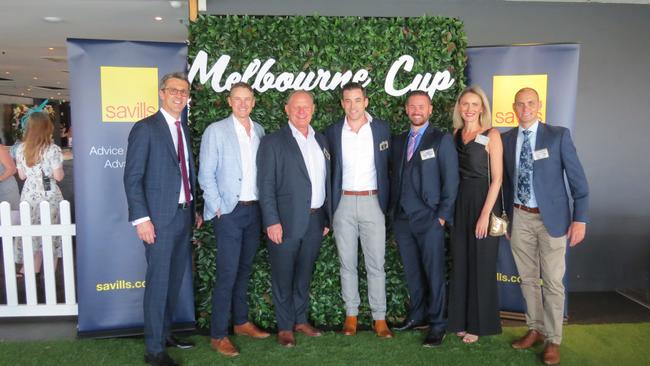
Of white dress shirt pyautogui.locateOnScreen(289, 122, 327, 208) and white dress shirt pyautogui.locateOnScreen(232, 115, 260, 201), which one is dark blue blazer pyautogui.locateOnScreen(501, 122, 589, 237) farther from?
white dress shirt pyautogui.locateOnScreen(232, 115, 260, 201)

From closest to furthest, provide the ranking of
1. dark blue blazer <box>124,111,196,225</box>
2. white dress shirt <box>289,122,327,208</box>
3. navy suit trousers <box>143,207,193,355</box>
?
dark blue blazer <box>124,111,196,225</box> → navy suit trousers <box>143,207,193,355</box> → white dress shirt <box>289,122,327,208</box>

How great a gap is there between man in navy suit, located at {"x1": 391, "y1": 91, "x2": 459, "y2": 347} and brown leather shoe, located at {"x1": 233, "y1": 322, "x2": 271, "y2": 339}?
3.88ft

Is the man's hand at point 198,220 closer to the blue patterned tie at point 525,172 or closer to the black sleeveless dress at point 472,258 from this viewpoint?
the black sleeveless dress at point 472,258

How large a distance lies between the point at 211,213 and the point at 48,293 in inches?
74.1

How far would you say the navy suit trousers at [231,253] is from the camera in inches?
125

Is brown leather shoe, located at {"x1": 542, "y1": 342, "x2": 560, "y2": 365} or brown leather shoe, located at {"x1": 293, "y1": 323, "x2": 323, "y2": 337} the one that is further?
brown leather shoe, located at {"x1": 293, "y1": 323, "x2": 323, "y2": 337}

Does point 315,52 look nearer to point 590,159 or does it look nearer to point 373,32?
point 373,32

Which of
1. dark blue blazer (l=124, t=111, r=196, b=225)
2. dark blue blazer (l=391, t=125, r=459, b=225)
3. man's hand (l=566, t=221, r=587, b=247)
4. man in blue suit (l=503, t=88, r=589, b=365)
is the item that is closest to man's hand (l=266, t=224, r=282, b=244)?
dark blue blazer (l=124, t=111, r=196, b=225)

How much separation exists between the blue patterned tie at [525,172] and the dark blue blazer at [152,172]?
2.28m

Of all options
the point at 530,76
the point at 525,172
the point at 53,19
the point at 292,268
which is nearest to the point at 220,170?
the point at 292,268

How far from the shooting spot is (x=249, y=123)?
10.8 feet

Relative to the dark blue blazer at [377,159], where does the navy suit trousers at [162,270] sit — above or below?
below

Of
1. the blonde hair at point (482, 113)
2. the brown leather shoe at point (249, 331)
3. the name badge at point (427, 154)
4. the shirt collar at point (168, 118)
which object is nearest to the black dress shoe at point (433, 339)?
the brown leather shoe at point (249, 331)

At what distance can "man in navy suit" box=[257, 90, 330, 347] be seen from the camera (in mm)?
3178
